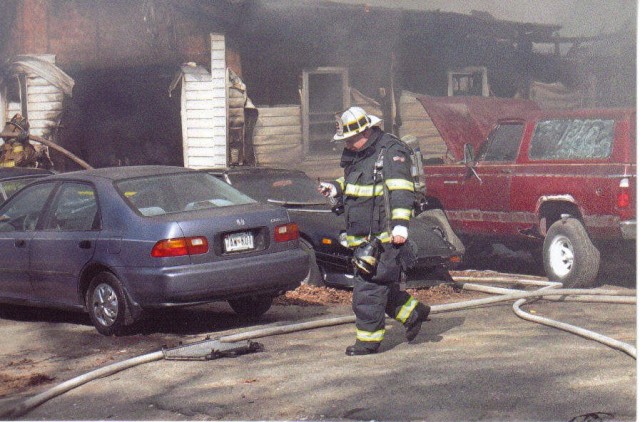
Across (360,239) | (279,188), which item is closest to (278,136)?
(279,188)

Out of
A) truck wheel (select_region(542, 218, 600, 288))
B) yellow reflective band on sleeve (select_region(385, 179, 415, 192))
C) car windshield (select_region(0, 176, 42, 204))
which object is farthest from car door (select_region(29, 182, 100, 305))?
truck wheel (select_region(542, 218, 600, 288))

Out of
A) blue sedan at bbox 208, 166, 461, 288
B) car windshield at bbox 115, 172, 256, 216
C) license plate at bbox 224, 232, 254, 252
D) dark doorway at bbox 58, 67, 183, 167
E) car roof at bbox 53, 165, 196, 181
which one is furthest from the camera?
dark doorway at bbox 58, 67, 183, 167

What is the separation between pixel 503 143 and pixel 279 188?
2.70m

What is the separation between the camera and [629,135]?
10.8 metres

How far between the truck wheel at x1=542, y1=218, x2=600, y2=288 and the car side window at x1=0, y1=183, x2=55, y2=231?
5211mm

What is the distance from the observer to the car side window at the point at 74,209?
8.73m

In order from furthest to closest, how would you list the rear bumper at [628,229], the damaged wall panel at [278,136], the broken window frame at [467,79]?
the broken window frame at [467,79] → the damaged wall panel at [278,136] → the rear bumper at [628,229]

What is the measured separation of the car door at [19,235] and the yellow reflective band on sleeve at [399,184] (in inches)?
131

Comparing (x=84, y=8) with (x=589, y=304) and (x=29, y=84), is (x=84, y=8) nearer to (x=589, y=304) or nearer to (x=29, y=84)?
(x=29, y=84)

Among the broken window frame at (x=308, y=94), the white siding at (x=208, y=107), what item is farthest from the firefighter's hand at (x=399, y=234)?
the broken window frame at (x=308, y=94)

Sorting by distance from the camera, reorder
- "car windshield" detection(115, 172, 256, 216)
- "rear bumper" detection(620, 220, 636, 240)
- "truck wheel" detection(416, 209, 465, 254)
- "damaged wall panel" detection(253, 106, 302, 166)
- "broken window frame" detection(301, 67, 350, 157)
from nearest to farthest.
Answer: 1. "car windshield" detection(115, 172, 256, 216)
2. "rear bumper" detection(620, 220, 636, 240)
3. "truck wheel" detection(416, 209, 465, 254)
4. "damaged wall panel" detection(253, 106, 302, 166)
5. "broken window frame" detection(301, 67, 350, 157)

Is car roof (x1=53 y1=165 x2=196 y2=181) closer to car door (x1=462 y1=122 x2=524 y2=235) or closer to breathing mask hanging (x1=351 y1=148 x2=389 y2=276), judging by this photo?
breathing mask hanging (x1=351 y1=148 x2=389 y2=276)

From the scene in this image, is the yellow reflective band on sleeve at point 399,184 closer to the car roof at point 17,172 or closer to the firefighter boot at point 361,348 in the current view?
the firefighter boot at point 361,348

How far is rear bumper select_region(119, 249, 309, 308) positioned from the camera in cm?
804
